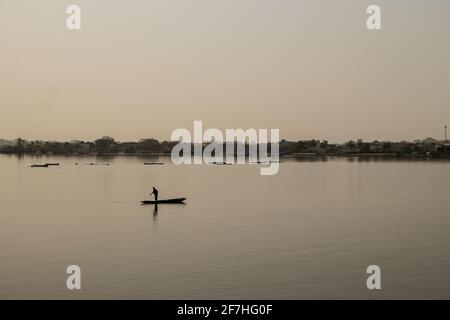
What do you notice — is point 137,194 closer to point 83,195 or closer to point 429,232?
point 83,195

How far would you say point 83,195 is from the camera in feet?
248

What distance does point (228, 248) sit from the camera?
35969 mm

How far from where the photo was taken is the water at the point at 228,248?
26688 millimetres

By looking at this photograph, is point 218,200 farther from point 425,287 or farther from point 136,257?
point 425,287

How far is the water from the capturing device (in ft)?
87.6

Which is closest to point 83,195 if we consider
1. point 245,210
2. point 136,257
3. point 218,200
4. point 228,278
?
point 218,200

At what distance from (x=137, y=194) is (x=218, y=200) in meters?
12.6
